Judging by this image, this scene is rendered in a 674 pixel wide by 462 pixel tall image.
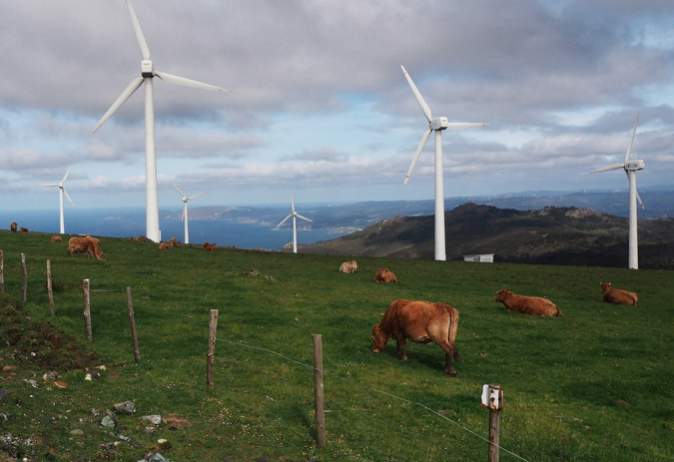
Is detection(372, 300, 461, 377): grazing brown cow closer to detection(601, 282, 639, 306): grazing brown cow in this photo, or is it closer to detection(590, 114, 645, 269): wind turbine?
detection(601, 282, 639, 306): grazing brown cow

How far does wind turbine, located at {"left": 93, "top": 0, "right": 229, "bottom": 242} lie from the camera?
5238cm

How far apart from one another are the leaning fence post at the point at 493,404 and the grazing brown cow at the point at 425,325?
277 inches

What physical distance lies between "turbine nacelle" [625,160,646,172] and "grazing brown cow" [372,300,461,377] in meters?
70.2

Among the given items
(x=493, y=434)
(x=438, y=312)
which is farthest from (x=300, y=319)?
(x=493, y=434)

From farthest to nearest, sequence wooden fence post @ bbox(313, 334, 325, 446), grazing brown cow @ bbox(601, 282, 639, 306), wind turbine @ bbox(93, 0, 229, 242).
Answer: wind turbine @ bbox(93, 0, 229, 242), grazing brown cow @ bbox(601, 282, 639, 306), wooden fence post @ bbox(313, 334, 325, 446)

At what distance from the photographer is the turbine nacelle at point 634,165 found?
70669 millimetres

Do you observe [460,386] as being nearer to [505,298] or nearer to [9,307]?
[505,298]

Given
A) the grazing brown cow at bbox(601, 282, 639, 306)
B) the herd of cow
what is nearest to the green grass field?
the herd of cow

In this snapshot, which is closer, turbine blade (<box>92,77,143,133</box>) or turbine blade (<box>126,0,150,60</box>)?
turbine blade (<box>92,77,143,133</box>)

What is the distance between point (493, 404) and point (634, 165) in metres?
78.1

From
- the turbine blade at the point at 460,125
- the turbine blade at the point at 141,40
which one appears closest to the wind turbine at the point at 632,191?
the turbine blade at the point at 460,125

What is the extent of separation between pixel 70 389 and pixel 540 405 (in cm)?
1125

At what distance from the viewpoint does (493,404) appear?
6871 millimetres

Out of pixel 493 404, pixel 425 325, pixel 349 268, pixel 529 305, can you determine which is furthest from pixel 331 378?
pixel 349 268
